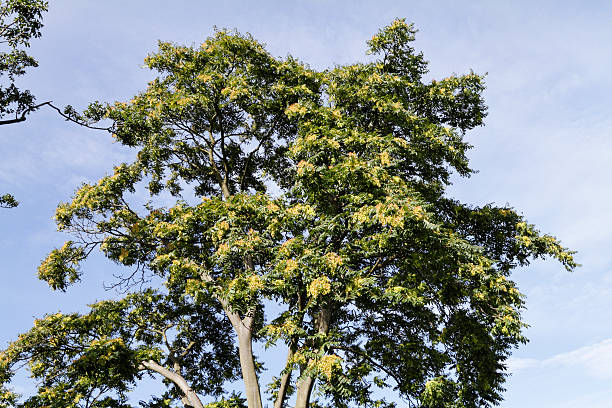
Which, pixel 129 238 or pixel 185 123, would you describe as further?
A: pixel 185 123

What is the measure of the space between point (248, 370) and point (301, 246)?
516 cm

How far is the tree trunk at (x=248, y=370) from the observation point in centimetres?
1549

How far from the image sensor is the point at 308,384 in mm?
14625

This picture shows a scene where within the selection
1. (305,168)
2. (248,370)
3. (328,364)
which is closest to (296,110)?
(305,168)

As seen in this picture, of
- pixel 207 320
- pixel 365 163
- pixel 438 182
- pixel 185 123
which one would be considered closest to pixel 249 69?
pixel 185 123

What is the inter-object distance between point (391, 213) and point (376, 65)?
7.81 meters

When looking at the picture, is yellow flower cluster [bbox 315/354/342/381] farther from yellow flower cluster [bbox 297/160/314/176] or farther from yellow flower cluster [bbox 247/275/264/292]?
yellow flower cluster [bbox 297/160/314/176]

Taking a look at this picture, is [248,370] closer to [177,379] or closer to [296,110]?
[177,379]

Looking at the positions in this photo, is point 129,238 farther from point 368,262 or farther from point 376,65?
point 376,65

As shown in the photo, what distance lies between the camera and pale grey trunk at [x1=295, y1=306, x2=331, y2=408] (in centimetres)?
1454

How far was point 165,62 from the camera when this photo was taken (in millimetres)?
18922

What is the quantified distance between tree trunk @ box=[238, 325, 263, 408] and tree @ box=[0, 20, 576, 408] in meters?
0.05

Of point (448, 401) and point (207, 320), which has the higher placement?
point (207, 320)

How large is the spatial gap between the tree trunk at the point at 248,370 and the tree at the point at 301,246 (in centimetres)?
5
